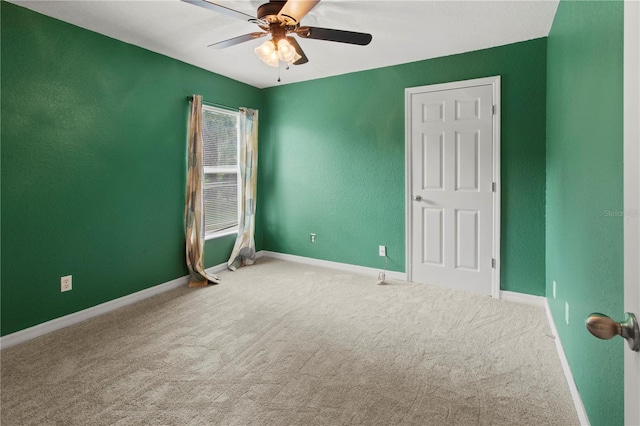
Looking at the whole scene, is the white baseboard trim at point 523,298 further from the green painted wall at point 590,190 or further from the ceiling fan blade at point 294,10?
the ceiling fan blade at point 294,10

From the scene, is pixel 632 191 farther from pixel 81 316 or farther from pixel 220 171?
pixel 220 171

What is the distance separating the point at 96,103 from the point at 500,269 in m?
4.12

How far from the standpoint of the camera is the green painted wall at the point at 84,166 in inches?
106

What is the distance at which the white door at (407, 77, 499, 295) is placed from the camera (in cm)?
363

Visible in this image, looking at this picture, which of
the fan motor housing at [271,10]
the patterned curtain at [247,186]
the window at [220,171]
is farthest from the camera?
the patterned curtain at [247,186]

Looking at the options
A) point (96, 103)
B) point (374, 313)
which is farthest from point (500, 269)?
point (96, 103)

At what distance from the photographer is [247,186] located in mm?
4855

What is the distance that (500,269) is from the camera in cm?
361

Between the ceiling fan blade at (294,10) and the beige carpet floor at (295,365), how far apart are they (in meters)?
2.21

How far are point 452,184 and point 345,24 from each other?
1922 mm

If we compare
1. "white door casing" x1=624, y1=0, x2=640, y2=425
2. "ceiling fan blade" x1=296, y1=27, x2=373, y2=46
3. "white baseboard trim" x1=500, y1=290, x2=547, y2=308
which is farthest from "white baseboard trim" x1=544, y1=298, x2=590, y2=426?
"ceiling fan blade" x1=296, y1=27, x2=373, y2=46

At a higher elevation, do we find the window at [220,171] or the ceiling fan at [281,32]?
the ceiling fan at [281,32]

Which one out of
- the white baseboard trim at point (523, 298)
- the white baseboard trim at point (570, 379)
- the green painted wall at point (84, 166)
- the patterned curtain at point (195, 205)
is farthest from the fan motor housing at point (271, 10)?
the white baseboard trim at point (523, 298)

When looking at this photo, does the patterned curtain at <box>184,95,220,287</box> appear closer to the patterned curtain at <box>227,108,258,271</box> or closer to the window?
the window
